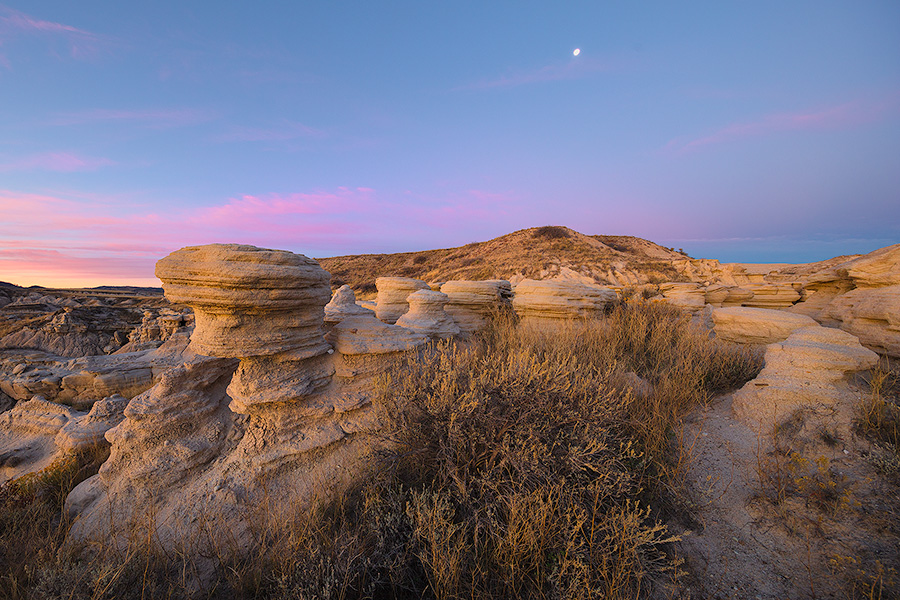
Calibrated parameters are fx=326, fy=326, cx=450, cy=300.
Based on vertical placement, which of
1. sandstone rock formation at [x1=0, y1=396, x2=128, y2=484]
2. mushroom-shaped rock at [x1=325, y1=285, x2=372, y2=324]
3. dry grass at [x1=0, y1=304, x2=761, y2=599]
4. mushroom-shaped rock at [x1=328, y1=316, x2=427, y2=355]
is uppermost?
mushroom-shaped rock at [x1=325, y1=285, x2=372, y2=324]

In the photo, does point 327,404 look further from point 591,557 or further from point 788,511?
point 788,511

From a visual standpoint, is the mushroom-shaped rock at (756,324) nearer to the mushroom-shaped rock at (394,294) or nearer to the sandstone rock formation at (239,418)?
the sandstone rock formation at (239,418)

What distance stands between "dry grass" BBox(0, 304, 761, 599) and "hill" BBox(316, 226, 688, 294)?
1483 cm

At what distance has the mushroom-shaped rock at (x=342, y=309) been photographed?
4.03 meters

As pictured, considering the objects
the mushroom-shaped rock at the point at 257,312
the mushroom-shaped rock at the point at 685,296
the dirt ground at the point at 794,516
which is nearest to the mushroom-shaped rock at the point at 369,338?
the mushroom-shaped rock at the point at 257,312

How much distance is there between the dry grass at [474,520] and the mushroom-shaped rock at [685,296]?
669 cm

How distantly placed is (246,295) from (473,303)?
214 inches

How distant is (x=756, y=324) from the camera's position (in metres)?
5.05

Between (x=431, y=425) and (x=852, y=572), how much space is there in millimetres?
2717

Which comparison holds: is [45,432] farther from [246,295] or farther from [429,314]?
[429,314]

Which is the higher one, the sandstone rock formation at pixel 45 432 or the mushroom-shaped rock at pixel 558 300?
the mushroom-shaped rock at pixel 558 300

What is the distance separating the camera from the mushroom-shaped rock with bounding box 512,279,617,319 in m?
6.56

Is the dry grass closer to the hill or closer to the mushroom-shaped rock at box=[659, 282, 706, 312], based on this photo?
the mushroom-shaped rock at box=[659, 282, 706, 312]

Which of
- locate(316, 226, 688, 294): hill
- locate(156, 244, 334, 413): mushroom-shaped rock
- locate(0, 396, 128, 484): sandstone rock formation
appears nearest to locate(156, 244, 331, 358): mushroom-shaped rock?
locate(156, 244, 334, 413): mushroom-shaped rock
